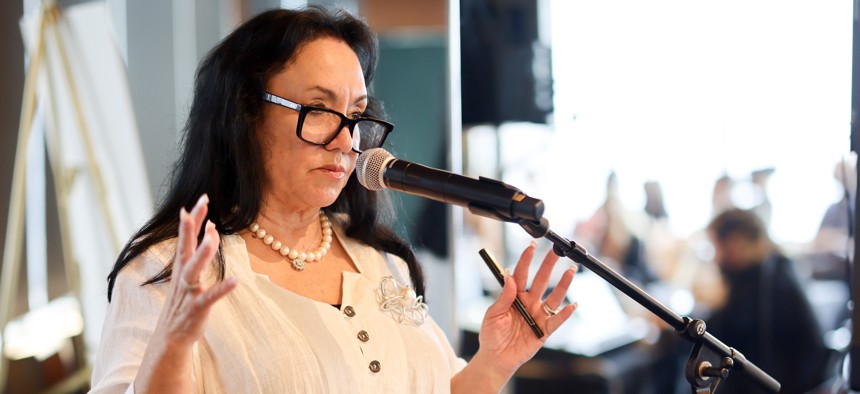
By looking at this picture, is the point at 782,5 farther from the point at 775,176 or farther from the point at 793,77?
the point at 775,176

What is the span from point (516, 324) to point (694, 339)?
0.38 meters

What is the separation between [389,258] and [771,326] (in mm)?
2235

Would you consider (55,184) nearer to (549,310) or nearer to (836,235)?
(549,310)

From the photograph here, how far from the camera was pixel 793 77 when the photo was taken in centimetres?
340

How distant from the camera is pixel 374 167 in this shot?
58.1 inches

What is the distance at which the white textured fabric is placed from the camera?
1456 millimetres

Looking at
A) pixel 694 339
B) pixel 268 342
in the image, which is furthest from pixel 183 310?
pixel 694 339

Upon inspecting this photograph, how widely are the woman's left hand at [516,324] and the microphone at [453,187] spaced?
380 millimetres

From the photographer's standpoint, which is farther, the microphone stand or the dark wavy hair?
the dark wavy hair

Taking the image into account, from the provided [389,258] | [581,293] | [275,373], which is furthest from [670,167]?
[275,373]

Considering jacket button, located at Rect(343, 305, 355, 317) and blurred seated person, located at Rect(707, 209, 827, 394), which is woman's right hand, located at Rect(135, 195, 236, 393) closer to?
jacket button, located at Rect(343, 305, 355, 317)

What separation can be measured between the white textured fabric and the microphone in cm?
30

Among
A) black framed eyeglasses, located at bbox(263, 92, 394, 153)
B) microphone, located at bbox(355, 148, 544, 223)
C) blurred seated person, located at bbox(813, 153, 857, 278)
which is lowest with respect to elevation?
blurred seated person, located at bbox(813, 153, 857, 278)

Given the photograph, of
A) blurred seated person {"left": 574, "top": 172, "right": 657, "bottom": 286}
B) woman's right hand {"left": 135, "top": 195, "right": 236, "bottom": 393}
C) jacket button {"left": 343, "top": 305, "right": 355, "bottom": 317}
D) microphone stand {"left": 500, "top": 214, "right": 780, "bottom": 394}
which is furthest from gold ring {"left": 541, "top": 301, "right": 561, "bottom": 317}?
blurred seated person {"left": 574, "top": 172, "right": 657, "bottom": 286}
